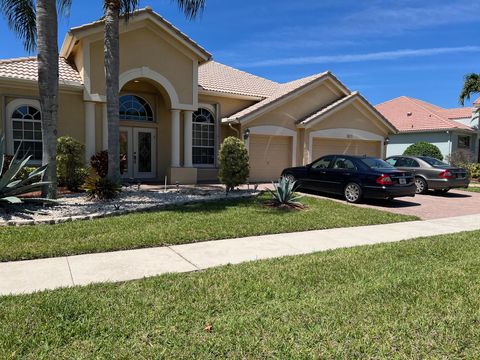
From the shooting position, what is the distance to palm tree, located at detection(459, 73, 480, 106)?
28219mm

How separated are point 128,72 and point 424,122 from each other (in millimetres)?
25765

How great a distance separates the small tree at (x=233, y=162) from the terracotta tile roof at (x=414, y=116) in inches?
918

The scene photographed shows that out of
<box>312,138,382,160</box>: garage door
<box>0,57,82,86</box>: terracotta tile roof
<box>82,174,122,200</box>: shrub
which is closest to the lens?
<box>82,174,122,200</box>: shrub

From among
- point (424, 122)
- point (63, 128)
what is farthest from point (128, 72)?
point (424, 122)

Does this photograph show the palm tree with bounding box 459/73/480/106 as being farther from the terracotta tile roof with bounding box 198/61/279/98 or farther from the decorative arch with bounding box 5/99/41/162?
the decorative arch with bounding box 5/99/41/162

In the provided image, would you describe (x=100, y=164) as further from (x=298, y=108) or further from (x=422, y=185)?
(x=422, y=185)

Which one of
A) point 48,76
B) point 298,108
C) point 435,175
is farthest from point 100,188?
point 435,175

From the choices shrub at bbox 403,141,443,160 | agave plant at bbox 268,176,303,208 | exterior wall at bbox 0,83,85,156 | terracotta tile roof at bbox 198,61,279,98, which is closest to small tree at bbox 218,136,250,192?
agave plant at bbox 268,176,303,208

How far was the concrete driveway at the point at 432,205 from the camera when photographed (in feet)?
35.9

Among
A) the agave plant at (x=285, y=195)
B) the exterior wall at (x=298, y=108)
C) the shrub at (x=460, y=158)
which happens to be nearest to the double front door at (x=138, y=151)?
the exterior wall at (x=298, y=108)

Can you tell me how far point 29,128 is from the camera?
45.2 ft

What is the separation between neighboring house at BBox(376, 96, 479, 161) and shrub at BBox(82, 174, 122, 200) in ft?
85.8

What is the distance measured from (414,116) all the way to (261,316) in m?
33.4

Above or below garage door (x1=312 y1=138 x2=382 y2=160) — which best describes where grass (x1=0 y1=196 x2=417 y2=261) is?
below
